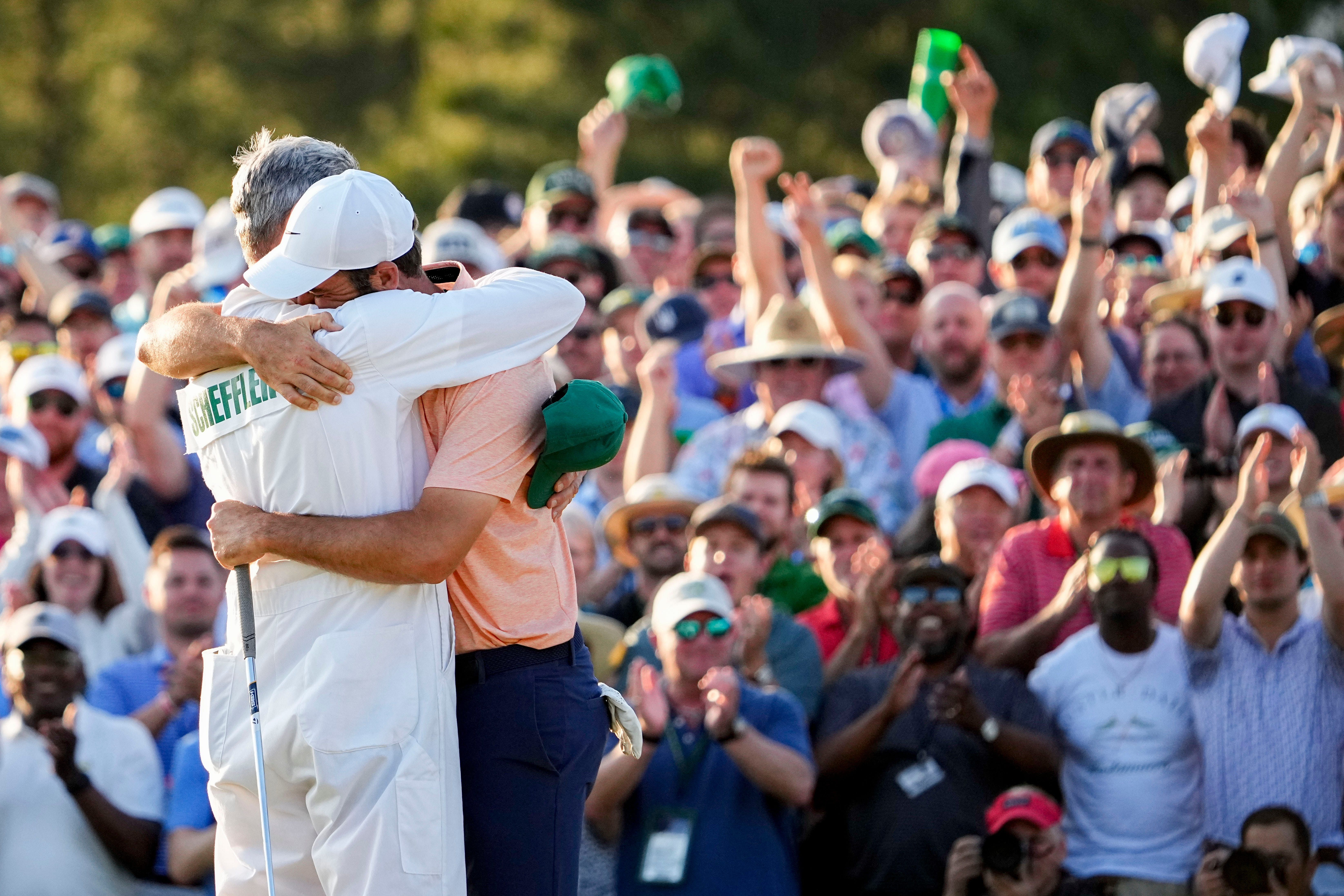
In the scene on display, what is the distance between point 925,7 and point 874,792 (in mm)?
16357

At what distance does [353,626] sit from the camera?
414 centimetres

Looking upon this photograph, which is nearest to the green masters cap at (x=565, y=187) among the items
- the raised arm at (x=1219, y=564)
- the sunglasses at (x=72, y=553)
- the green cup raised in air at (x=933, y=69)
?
the green cup raised in air at (x=933, y=69)

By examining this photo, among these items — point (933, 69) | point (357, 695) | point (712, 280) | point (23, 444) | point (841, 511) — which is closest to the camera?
point (357, 695)

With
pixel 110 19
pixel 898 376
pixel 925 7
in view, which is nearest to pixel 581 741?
pixel 898 376

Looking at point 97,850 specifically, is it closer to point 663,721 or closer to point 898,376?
point 663,721

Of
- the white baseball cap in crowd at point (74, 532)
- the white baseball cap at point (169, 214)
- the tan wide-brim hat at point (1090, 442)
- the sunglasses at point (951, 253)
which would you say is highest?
the white baseball cap at point (169, 214)

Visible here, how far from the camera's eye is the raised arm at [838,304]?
364 inches

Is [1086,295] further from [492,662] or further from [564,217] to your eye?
[492,662]

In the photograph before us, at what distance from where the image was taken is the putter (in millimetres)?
4121

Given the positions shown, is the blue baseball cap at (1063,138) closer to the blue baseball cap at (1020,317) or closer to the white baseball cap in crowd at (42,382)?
the blue baseball cap at (1020,317)

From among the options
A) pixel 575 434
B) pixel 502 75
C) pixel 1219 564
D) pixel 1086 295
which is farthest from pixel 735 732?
pixel 502 75

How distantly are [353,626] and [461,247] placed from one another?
6.33 meters

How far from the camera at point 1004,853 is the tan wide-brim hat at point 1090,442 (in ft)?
5.57

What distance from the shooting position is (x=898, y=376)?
945 cm
